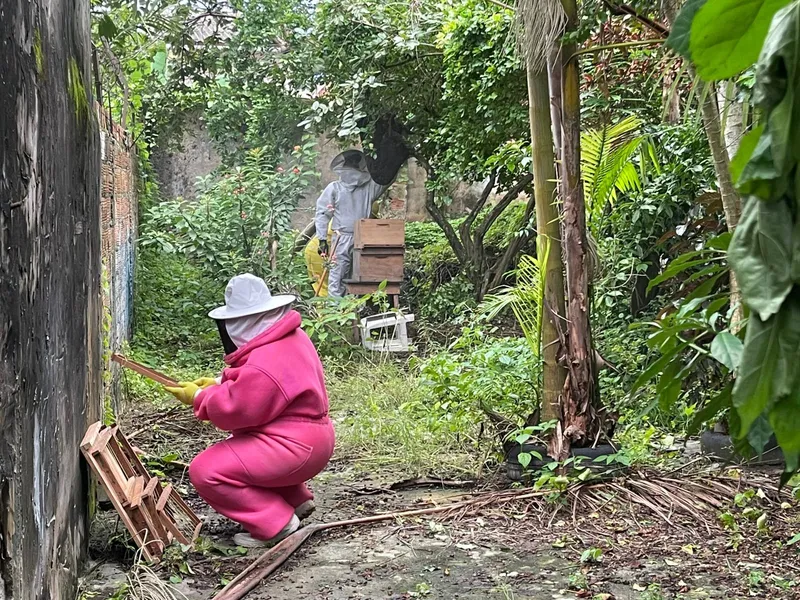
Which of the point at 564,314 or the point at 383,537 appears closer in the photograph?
the point at 383,537

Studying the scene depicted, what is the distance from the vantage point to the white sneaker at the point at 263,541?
4.12m

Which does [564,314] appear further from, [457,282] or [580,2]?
[457,282]

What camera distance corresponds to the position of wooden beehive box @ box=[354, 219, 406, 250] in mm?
10570

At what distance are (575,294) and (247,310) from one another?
1.77 metres

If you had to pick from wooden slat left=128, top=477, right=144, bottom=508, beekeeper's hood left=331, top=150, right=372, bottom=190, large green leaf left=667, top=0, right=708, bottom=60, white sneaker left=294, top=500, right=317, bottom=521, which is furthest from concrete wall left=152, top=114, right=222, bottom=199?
large green leaf left=667, top=0, right=708, bottom=60

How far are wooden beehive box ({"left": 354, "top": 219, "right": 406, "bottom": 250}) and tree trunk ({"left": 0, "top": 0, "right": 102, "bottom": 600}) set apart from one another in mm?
6722

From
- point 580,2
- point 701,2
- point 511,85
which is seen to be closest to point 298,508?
point 580,2

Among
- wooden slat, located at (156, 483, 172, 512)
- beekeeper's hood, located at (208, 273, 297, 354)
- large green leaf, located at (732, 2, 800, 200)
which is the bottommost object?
wooden slat, located at (156, 483, 172, 512)

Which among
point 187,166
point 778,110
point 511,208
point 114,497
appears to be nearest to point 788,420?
point 778,110

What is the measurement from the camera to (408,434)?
19.2 ft

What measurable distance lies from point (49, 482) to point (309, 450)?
5.23 feet

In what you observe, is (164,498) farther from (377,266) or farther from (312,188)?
(312,188)

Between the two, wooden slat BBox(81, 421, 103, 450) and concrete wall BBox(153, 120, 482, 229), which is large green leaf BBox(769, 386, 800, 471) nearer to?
wooden slat BBox(81, 421, 103, 450)

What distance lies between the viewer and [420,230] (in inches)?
541
